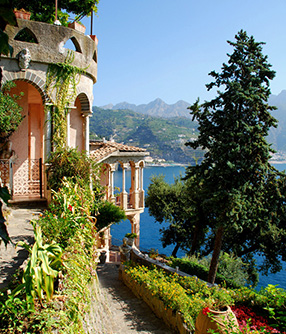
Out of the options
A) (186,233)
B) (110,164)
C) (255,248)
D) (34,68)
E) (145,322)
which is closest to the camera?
Answer: (145,322)

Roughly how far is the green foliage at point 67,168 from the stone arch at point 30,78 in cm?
224

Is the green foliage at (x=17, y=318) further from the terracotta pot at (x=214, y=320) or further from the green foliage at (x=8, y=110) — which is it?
the green foliage at (x=8, y=110)

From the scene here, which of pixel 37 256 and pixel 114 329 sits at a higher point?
pixel 37 256

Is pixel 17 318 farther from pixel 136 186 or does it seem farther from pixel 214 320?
pixel 136 186

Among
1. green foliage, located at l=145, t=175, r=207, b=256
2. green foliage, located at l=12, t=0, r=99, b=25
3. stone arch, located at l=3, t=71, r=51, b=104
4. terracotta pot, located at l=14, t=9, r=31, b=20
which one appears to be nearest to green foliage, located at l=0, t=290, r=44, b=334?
stone arch, located at l=3, t=71, r=51, b=104

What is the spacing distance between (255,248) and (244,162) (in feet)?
32.4

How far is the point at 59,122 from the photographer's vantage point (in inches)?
448

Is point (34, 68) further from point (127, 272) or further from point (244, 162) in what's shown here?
point (244, 162)

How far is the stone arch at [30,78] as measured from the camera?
1041 centimetres

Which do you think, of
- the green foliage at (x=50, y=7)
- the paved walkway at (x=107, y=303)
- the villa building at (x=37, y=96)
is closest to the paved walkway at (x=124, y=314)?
the paved walkway at (x=107, y=303)

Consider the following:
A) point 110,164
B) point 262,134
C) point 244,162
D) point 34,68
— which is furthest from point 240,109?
point 34,68

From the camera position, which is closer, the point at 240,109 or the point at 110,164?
the point at 240,109

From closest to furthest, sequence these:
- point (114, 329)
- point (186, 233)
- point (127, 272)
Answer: point (114, 329), point (127, 272), point (186, 233)

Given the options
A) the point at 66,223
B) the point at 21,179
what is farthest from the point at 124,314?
the point at 21,179
